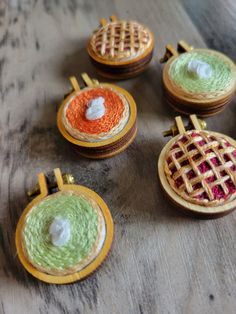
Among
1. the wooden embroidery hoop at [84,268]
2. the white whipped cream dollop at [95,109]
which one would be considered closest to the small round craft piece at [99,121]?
the white whipped cream dollop at [95,109]

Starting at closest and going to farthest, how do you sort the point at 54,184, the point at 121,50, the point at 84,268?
the point at 84,268 < the point at 54,184 < the point at 121,50

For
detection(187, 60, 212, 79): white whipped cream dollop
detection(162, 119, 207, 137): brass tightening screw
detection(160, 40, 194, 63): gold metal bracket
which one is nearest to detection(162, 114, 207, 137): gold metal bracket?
detection(162, 119, 207, 137): brass tightening screw

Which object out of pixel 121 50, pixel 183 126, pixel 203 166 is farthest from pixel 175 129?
pixel 121 50

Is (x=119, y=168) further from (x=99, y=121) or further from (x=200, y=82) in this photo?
(x=200, y=82)

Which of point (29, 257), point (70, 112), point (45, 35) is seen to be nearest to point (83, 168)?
point (70, 112)

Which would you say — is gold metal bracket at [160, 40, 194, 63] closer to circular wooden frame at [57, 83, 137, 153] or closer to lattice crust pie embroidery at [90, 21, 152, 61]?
lattice crust pie embroidery at [90, 21, 152, 61]
